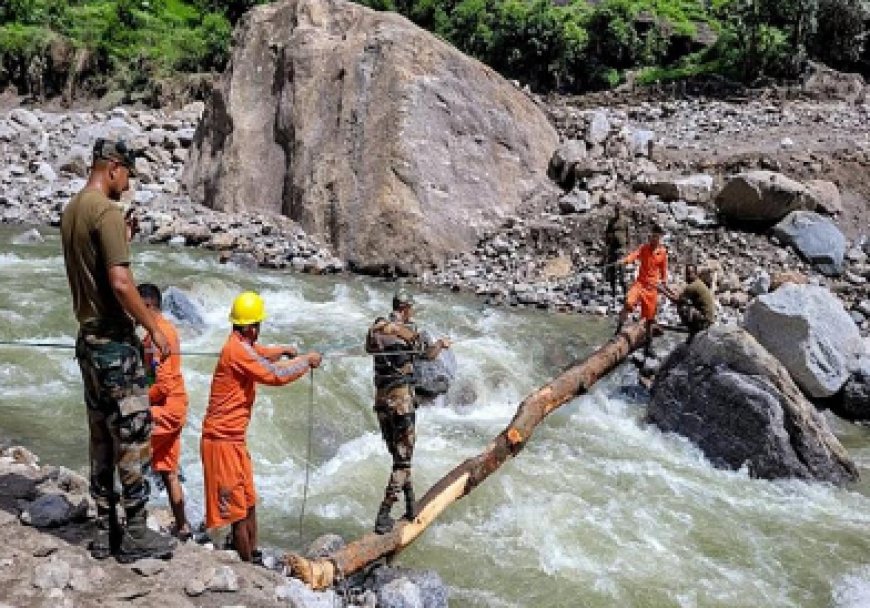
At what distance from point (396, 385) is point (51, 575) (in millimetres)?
2520

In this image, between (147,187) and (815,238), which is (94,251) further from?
(147,187)

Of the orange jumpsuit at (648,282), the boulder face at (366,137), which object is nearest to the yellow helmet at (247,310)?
the orange jumpsuit at (648,282)

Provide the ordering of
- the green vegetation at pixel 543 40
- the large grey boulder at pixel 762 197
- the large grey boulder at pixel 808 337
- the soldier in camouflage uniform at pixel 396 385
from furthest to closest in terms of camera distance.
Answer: the green vegetation at pixel 543 40 < the large grey boulder at pixel 762 197 < the large grey boulder at pixel 808 337 < the soldier in camouflage uniform at pixel 396 385

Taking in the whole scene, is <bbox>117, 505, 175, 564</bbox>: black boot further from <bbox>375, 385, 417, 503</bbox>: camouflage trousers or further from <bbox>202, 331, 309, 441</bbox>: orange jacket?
<bbox>375, 385, 417, 503</bbox>: camouflage trousers

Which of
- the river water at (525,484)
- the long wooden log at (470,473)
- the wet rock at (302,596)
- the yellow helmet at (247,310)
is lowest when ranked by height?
the river water at (525,484)

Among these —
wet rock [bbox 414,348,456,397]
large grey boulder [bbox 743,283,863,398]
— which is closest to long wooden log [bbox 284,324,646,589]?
wet rock [bbox 414,348,456,397]

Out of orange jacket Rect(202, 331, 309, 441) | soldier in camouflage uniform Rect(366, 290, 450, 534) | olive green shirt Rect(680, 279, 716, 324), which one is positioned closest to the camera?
orange jacket Rect(202, 331, 309, 441)

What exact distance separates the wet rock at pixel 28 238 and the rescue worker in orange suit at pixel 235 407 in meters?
11.7

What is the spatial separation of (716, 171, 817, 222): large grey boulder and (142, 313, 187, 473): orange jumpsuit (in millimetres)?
12276

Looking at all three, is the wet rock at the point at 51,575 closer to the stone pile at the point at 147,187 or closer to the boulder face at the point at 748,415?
the boulder face at the point at 748,415

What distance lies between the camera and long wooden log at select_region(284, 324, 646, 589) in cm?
518

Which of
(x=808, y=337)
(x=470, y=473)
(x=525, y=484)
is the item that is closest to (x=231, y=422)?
(x=470, y=473)

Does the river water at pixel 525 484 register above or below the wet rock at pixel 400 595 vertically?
below

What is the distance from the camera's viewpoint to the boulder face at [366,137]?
1548 cm
